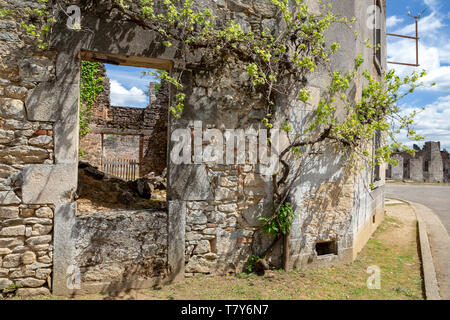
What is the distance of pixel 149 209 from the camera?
382 cm

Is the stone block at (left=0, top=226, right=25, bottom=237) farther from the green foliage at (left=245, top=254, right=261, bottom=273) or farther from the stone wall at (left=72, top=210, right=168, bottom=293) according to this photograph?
the green foliage at (left=245, top=254, right=261, bottom=273)

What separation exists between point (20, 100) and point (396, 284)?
17.9ft

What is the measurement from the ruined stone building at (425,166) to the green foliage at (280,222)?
21596 millimetres

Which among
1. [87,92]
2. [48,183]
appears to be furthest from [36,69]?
[87,92]

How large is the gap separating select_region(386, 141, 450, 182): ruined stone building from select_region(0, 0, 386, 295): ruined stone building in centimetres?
2096

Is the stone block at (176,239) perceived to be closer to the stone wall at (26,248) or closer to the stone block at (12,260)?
the stone wall at (26,248)

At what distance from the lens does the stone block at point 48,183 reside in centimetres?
317

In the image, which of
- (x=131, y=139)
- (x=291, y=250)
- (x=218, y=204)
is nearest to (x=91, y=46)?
(x=218, y=204)

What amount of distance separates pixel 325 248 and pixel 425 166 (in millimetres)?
24111

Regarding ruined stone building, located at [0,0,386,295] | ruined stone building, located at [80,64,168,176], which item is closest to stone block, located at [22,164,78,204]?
ruined stone building, located at [0,0,386,295]

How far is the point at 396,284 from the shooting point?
3.99m

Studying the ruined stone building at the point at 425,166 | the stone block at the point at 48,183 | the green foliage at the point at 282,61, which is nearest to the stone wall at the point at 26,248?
the stone block at the point at 48,183

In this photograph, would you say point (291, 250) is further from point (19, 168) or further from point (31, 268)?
point (19, 168)

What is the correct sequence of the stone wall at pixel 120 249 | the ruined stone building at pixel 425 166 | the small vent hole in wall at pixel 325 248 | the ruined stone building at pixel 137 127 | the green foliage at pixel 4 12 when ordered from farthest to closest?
the ruined stone building at pixel 425 166
the ruined stone building at pixel 137 127
the small vent hole in wall at pixel 325 248
the stone wall at pixel 120 249
the green foliage at pixel 4 12
